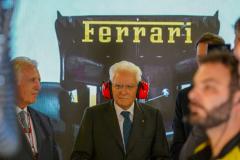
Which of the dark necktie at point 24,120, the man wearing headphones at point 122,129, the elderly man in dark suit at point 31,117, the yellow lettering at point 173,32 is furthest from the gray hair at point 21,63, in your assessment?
the yellow lettering at point 173,32

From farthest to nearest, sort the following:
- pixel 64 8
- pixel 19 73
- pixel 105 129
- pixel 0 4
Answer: pixel 64 8 → pixel 105 129 → pixel 19 73 → pixel 0 4

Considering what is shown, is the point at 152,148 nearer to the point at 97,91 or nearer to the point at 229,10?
the point at 97,91

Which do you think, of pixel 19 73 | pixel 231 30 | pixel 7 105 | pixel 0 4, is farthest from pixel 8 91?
pixel 231 30

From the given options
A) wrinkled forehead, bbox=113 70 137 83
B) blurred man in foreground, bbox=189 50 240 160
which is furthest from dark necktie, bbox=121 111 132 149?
blurred man in foreground, bbox=189 50 240 160

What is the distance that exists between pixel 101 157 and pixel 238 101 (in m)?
1.75

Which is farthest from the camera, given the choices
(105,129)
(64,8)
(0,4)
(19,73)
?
(64,8)

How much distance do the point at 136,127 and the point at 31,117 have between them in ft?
2.20

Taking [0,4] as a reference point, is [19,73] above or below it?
below

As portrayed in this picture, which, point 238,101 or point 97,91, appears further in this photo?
point 97,91

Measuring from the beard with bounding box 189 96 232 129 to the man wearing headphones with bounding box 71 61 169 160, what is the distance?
166 cm

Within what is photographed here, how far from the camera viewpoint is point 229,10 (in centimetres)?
444

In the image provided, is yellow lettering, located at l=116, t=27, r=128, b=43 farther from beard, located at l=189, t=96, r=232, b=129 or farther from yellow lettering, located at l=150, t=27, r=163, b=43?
beard, located at l=189, t=96, r=232, b=129

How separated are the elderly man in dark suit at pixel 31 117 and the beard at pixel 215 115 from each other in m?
1.58

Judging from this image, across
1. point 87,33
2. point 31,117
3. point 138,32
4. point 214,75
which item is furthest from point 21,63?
point 214,75
